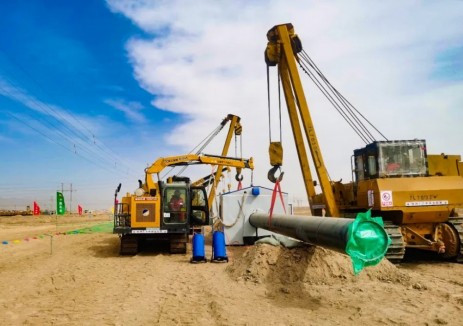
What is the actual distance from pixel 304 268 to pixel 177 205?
21.6 ft

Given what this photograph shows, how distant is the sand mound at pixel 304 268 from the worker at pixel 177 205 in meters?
4.51

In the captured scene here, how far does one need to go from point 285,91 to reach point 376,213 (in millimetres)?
5187

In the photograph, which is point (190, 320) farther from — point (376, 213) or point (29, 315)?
point (376, 213)

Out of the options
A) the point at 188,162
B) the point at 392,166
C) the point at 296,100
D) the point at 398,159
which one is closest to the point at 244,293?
the point at 392,166

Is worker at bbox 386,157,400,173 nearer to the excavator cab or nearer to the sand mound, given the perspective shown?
the sand mound

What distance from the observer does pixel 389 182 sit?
1024 centimetres

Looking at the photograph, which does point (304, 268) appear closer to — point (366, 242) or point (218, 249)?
point (366, 242)

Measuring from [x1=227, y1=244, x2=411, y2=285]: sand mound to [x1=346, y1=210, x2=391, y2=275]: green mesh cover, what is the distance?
8.66 ft

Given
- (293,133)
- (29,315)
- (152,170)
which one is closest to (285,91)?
(293,133)

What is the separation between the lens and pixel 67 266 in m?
11.4

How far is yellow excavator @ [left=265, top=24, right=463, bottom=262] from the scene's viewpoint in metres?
10.1

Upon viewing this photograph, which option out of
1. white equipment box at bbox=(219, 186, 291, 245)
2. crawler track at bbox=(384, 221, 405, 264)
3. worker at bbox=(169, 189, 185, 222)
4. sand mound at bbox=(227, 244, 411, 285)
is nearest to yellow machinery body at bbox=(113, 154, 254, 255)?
worker at bbox=(169, 189, 185, 222)

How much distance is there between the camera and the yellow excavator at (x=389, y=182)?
1008 centimetres

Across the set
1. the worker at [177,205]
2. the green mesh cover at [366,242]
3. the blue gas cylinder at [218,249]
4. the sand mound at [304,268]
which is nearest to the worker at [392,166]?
the sand mound at [304,268]
